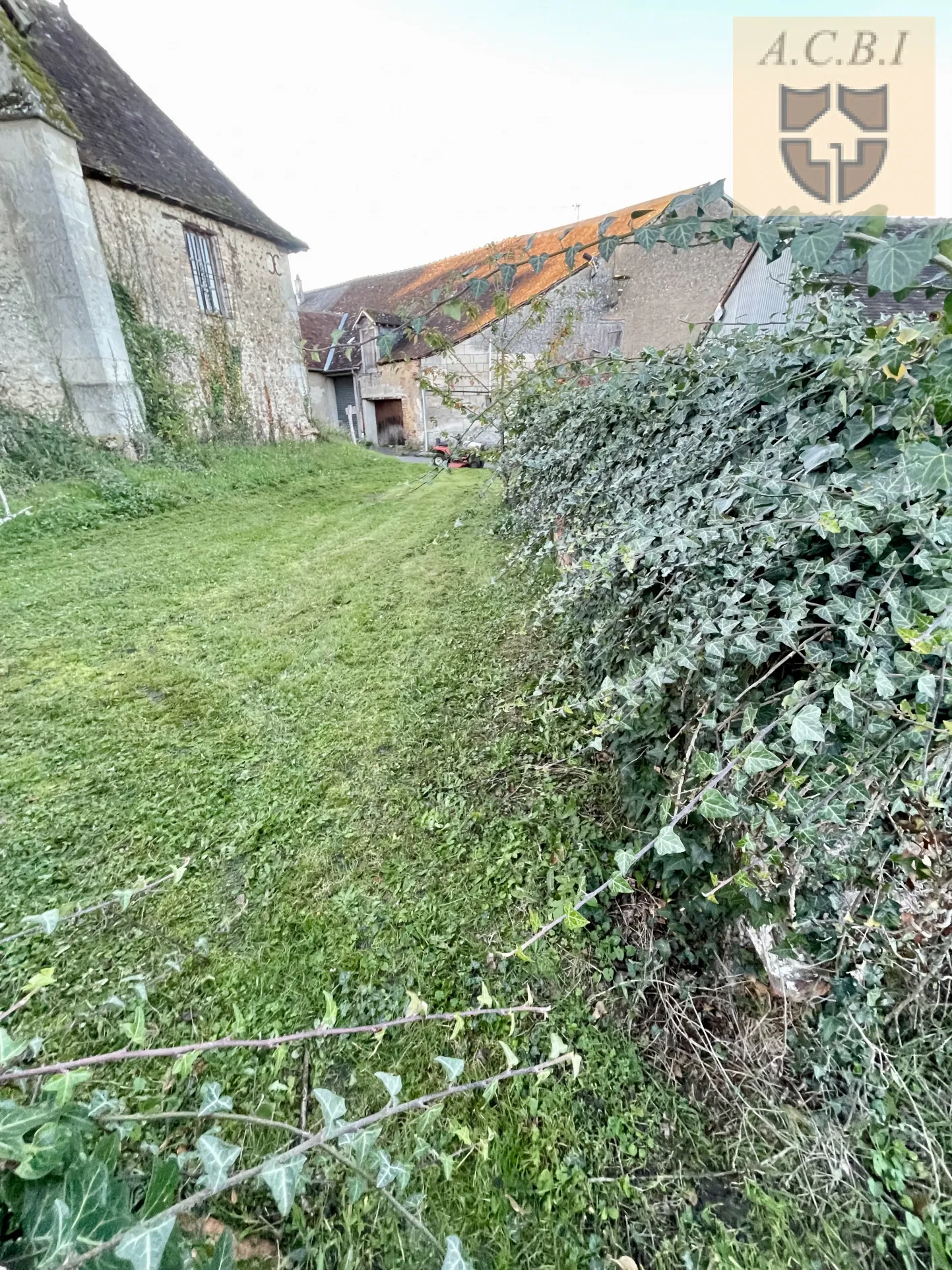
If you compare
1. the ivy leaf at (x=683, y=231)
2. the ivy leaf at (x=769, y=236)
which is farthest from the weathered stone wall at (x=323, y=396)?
the ivy leaf at (x=769, y=236)

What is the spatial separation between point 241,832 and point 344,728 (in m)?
0.67

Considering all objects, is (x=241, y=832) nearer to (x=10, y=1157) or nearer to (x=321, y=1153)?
(x=321, y=1153)

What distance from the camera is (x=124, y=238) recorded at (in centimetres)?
812

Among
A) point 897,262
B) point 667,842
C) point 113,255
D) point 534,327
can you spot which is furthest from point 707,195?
point 113,255

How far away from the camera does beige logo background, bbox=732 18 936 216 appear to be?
5633mm

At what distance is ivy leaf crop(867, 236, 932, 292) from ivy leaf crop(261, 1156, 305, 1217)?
5.60ft

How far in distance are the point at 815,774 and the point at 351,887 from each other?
4.76ft

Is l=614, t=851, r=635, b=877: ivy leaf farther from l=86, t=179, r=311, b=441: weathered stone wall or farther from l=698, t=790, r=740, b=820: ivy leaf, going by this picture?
l=86, t=179, r=311, b=441: weathered stone wall

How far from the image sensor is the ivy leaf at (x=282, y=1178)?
27.7 inches

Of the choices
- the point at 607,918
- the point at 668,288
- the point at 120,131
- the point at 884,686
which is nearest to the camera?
the point at 884,686

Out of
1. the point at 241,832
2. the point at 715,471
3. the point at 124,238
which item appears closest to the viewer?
the point at 715,471

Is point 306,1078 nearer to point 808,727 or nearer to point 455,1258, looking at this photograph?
point 455,1258

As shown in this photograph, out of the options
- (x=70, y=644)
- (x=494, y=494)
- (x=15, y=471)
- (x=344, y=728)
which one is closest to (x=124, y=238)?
(x=15, y=471)

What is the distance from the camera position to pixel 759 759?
1045mm
